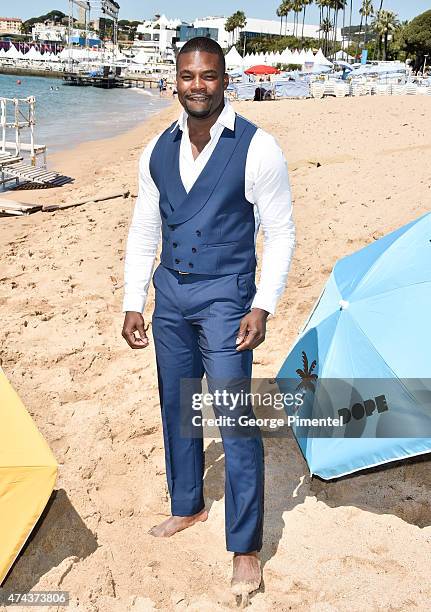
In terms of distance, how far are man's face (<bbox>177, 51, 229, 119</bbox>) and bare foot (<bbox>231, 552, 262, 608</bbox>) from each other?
2.03 m

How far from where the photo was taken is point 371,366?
3.25 m

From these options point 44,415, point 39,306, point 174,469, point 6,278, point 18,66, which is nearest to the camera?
point 174,469

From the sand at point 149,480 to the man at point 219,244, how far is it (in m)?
0.33

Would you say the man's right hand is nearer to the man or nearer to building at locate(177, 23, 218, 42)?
the man

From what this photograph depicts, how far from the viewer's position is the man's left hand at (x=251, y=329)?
262cm

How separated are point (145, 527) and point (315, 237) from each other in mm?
4829

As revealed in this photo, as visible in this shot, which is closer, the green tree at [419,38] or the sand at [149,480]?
the sand at [149,480]

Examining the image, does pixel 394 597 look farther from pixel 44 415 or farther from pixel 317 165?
pixel 317 165

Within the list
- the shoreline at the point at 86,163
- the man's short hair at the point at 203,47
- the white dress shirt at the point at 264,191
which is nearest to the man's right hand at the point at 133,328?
the white dress shirt at the point at 264,191

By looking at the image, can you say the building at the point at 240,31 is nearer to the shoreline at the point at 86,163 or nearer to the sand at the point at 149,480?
the shoreline at the point at 86,163

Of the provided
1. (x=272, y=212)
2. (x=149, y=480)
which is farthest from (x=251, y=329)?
(x=149, y=480)

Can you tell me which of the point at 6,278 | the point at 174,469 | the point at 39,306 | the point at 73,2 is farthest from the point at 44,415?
the point at 73,2

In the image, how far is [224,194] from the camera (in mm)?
2551

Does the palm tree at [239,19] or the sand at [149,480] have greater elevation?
the palm tree at [239,19]
